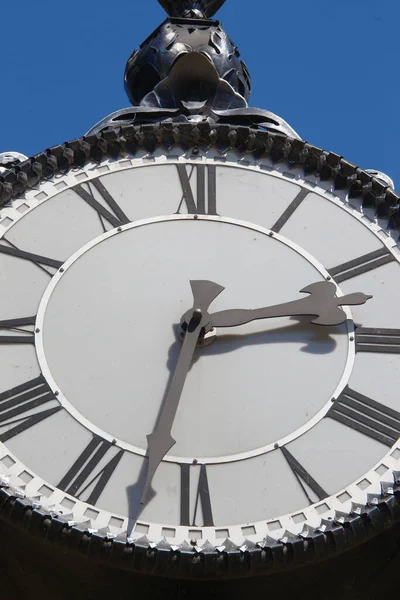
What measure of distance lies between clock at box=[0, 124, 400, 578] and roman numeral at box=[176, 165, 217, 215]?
11 millimetres

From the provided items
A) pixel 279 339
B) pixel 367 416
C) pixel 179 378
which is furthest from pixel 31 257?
pixel 367 416

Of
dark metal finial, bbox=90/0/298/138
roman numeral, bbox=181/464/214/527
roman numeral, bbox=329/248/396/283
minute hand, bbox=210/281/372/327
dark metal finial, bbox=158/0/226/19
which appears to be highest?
dark metal finial, bbox=158/0/226/19

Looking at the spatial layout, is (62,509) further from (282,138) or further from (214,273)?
(282,138)

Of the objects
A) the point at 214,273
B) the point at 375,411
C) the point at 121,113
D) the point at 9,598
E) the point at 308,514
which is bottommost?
the point at 9,598

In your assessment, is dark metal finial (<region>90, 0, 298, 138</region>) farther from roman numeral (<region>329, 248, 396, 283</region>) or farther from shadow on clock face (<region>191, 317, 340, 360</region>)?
shadow on clock face (<region>191, 317, 340, 360</region>)

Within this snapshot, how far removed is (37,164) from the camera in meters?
8.01

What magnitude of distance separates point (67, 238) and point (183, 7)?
372 cm

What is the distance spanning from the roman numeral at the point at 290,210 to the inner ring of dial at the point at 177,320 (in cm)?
6

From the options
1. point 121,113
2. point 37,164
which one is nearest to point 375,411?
point 37,164

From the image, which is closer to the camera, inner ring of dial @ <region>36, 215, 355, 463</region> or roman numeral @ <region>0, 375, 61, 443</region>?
inner ring of dial @ <region>36, 215, 355, 463</region>

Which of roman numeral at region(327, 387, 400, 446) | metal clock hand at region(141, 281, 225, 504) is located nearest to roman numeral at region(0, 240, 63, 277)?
metal clock hand at region(141, 281, 225, 504)

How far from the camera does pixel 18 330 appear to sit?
284 inches

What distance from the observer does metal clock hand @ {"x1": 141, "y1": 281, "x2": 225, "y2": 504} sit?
21.7 ft

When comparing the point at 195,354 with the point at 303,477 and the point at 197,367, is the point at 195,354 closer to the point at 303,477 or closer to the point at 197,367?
the point at 197,367
